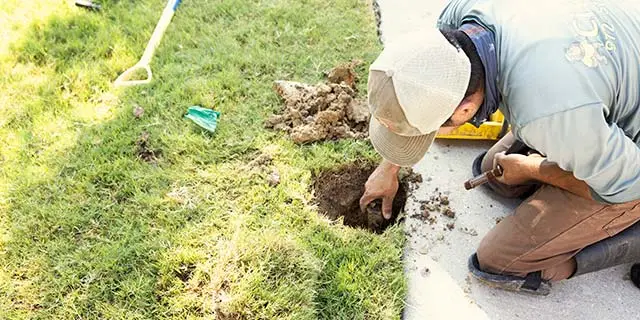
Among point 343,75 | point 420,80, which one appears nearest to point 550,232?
point 420,80

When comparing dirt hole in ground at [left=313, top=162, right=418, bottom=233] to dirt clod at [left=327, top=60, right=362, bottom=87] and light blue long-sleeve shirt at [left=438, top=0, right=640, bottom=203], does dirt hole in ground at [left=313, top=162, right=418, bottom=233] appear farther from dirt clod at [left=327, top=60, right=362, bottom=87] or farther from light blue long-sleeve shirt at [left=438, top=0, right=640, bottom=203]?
light blue long-sleeve shirt at [left=438, top=0, right=640, bottom=203]

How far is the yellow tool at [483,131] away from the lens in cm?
262

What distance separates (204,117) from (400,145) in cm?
133

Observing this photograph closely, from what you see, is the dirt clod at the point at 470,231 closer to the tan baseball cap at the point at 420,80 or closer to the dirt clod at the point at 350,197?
the dirt clod at the point at 350,197

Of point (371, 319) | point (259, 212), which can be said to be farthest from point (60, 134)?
point (371, 319)

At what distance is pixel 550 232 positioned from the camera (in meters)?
1.98

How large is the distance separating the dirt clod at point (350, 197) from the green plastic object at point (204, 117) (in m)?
0.66

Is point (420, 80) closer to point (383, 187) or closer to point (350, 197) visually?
point (383, 187)

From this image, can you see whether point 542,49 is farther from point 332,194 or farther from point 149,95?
point 149,95

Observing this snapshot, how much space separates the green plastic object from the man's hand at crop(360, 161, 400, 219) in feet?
3.03

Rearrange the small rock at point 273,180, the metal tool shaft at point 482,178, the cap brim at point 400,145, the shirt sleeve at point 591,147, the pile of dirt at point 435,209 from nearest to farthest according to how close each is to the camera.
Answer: the shirt sleeve at point 591,147 < the cap brim at point 400,145 < the metal tool shaft at point 482,178 < the pile of dirt at point 435,209 < the small rock at point 273,180

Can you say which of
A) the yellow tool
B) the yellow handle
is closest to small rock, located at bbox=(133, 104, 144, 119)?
the yellow handle

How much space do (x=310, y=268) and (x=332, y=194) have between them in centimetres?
50

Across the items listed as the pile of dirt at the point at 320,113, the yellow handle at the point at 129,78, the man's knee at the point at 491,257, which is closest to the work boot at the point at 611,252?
the man's knee at the point at 491,257
